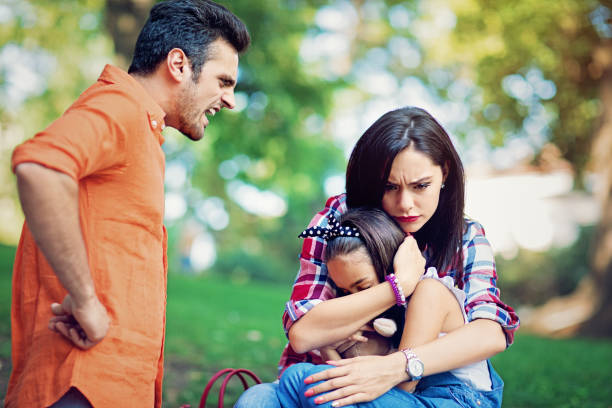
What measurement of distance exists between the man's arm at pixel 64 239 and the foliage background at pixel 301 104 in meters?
2.76

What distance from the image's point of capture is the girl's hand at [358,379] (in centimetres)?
212

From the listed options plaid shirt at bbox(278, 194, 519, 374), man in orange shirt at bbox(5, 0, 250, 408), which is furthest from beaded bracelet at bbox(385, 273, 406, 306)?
man in orange shirt at bbox(5, 0, 250, 408)

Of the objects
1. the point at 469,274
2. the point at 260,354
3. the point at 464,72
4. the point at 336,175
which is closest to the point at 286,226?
the point at 336,175

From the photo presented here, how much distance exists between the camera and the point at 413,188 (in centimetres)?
257

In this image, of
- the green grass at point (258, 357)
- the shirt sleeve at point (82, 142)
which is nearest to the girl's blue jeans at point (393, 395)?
the shirt sleeve at point (82, 142)

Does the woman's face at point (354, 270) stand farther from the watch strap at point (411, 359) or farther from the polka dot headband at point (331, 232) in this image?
the watch strap at point (411, 359)

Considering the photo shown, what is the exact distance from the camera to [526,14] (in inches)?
440

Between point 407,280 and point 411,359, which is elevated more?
point 407,280

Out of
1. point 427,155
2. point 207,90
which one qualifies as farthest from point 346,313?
point 207,90

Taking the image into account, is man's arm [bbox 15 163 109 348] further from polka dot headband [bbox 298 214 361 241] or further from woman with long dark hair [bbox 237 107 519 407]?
polka dot headband [bbox 298 214 361 241]

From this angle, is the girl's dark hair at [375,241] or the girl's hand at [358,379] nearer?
the girl's hand at [358,379]

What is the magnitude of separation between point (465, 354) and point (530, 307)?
1202 centimetres

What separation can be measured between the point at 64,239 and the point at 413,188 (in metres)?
1.55

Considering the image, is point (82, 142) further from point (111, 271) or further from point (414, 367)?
point (414, 367)
